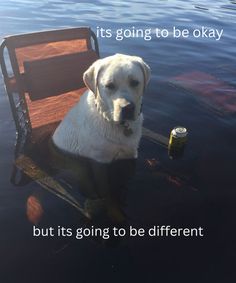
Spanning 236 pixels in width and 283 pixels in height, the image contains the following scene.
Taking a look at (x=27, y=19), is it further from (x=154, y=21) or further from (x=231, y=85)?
(x=231, y=85)

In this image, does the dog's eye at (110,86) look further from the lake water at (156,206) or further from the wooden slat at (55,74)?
the wooden slat at (55,74)

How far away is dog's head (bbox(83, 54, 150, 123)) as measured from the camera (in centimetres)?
538

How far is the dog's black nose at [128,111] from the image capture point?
5352 mm

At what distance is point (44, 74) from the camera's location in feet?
22.9

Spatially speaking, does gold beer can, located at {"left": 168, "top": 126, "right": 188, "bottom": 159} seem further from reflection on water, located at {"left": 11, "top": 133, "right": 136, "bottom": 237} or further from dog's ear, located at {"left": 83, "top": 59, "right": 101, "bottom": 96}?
dog's ear, located at {"left": 83, "top": 59, "right": 101, "bottom": 96}

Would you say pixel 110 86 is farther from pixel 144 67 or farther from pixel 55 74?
pixel 55 74

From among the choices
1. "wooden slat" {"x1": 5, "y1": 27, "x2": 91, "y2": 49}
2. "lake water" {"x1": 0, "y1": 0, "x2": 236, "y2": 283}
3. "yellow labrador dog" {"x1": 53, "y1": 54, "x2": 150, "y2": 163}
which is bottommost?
"lake water" {"x1": 0, "y1": 0, "x2": 236, "y2": 283}

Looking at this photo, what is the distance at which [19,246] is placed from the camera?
5246mm

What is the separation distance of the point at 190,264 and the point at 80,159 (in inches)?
111

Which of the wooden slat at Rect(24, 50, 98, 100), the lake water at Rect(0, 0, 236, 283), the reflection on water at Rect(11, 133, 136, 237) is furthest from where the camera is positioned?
the wooden slat at Rect(24, 50, 98, 100)

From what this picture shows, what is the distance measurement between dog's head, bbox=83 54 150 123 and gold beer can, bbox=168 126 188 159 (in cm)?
162


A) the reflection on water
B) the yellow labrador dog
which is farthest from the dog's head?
the reflection on water

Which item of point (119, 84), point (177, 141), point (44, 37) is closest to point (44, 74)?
point (44, 37)

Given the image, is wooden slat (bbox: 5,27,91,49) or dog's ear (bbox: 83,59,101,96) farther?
wooden slat (bbox: 5,27,91,49)
